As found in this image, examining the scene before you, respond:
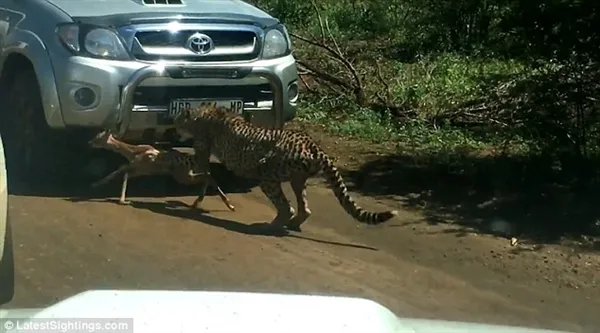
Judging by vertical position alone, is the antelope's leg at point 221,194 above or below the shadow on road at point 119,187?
above

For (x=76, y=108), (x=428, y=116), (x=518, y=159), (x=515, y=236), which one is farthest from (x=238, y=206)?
(x=428, y=116)

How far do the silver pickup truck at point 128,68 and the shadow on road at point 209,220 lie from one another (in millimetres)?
536

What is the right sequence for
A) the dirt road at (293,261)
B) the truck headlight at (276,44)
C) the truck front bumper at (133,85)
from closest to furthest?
the dirt road at (293,261), the truck front bumper at (133,85), the truck headlight at (276,44)

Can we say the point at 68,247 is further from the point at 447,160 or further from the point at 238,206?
the point at 447,160

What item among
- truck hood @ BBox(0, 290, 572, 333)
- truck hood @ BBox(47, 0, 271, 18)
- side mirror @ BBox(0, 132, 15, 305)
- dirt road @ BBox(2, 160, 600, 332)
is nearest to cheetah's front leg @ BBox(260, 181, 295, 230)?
dirt road @ BBox(2, 160, 600, 332)

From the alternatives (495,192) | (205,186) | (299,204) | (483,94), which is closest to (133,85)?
(205,186)

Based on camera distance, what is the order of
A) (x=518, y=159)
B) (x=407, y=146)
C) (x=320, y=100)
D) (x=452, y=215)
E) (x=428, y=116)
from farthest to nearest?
(x=320, y=100) → (x=428, y=116) → (x=407, y=146) → (x=518, y=159) → (x=452, y=215)

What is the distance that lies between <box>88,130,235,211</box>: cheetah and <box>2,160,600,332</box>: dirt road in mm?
181

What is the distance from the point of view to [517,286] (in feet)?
21.4

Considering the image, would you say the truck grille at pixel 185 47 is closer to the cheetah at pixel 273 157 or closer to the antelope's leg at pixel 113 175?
the cheetah at pixel 273 157

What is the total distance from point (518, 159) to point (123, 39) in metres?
3.79

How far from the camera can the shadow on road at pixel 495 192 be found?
7707mm

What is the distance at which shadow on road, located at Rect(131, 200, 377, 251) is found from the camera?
7449mm

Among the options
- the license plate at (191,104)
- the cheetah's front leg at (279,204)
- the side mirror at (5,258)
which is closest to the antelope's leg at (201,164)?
the license plate at (191,104)
